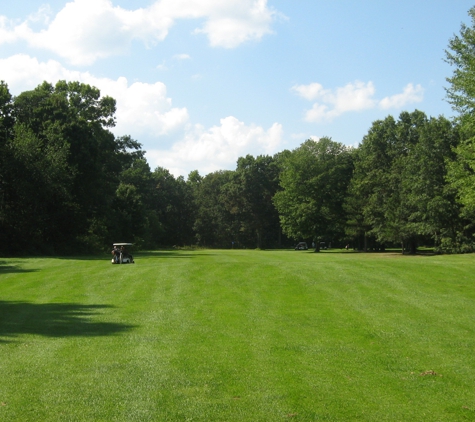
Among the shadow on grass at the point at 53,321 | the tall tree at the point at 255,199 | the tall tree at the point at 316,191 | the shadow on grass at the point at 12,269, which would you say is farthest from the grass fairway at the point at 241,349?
the tall tree at the point at 255,199

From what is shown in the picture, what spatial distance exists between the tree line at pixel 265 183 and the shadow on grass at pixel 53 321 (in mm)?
23772

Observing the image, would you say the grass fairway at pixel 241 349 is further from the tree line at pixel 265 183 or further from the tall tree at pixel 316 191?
the tall tree at pixel 316 191

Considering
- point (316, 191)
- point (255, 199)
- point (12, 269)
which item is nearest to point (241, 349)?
point (12, 269)

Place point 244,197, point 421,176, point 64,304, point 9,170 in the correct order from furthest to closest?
point 244,197
point 421,176
point 9,170
point 64,304

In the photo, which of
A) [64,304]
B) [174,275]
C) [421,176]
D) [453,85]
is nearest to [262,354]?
[64,304]

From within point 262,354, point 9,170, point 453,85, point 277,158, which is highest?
point 277,158

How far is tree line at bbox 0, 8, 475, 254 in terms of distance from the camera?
4344cm

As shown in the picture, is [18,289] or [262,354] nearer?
[262,354]

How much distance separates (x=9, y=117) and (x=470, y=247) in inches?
1777

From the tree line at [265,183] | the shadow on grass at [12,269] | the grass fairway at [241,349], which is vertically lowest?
the grass fairway at [241,349]

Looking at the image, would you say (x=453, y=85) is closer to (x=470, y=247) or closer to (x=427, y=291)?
(x=427, y=291)

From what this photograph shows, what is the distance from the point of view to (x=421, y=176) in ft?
186

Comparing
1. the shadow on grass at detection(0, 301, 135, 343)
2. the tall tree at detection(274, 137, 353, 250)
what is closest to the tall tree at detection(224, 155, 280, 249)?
the tall tree at detection(274, 137, 353, 250)

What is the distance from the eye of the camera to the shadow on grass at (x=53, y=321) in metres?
11.8
